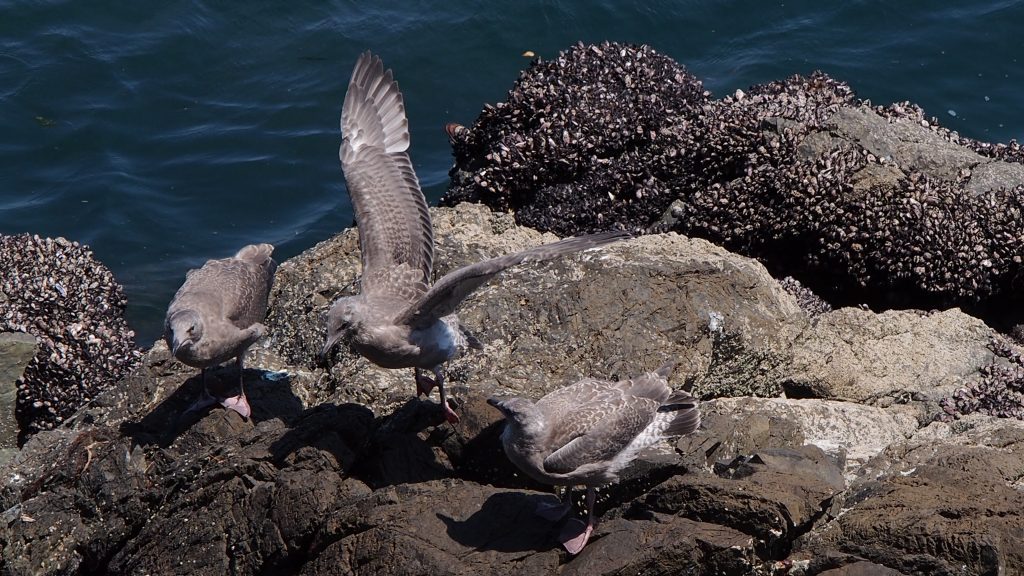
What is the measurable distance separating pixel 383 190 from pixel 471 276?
245 centimetres

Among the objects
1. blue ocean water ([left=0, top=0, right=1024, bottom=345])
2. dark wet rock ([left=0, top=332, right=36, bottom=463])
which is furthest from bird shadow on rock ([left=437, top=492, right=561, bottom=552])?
blue ocean water ([left=0, top=0, right=1024, bottom=345])

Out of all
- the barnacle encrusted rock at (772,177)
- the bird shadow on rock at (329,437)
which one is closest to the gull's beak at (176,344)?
the bird shadow on rock at (329,437)

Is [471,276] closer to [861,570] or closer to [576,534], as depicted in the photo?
[576,534]

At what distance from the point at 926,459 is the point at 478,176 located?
6.56 meters

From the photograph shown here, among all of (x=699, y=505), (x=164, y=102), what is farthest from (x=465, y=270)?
(x=164, y=102)

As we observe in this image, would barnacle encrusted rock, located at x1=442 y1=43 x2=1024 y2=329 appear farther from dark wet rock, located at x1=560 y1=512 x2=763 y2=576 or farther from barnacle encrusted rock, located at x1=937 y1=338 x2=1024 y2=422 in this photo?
dark wet rock, located at x1=560 y1=512 x2=763 y2=576

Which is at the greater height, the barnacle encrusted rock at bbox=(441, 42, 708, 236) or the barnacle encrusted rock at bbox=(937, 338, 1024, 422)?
the barnacle encrusted rock at bbox=(441, 42, 708, 236)

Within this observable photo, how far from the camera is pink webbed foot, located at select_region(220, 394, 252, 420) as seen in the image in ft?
27.1

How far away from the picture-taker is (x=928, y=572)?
5223 mm

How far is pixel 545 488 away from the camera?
7457 mm

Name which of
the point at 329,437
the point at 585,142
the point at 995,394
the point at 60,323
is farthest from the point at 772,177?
the point at 60,323

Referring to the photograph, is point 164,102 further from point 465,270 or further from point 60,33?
point 465,270

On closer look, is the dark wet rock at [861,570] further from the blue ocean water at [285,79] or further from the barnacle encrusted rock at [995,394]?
the blue ocean water at [285,79]

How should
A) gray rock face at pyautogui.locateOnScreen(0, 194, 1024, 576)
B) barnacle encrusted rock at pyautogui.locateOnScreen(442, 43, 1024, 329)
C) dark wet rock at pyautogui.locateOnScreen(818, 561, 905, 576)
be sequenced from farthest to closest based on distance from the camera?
barnacle encrusted rock at pyautogui.locateOnScreen(442, 43, 1024, 329) < gray rock face at pyautogui.locateOnScreen(0, 194, 1024, 576) < dark wet rock at pyautogui.locateOnScreen(818, 561, 905, 576)
